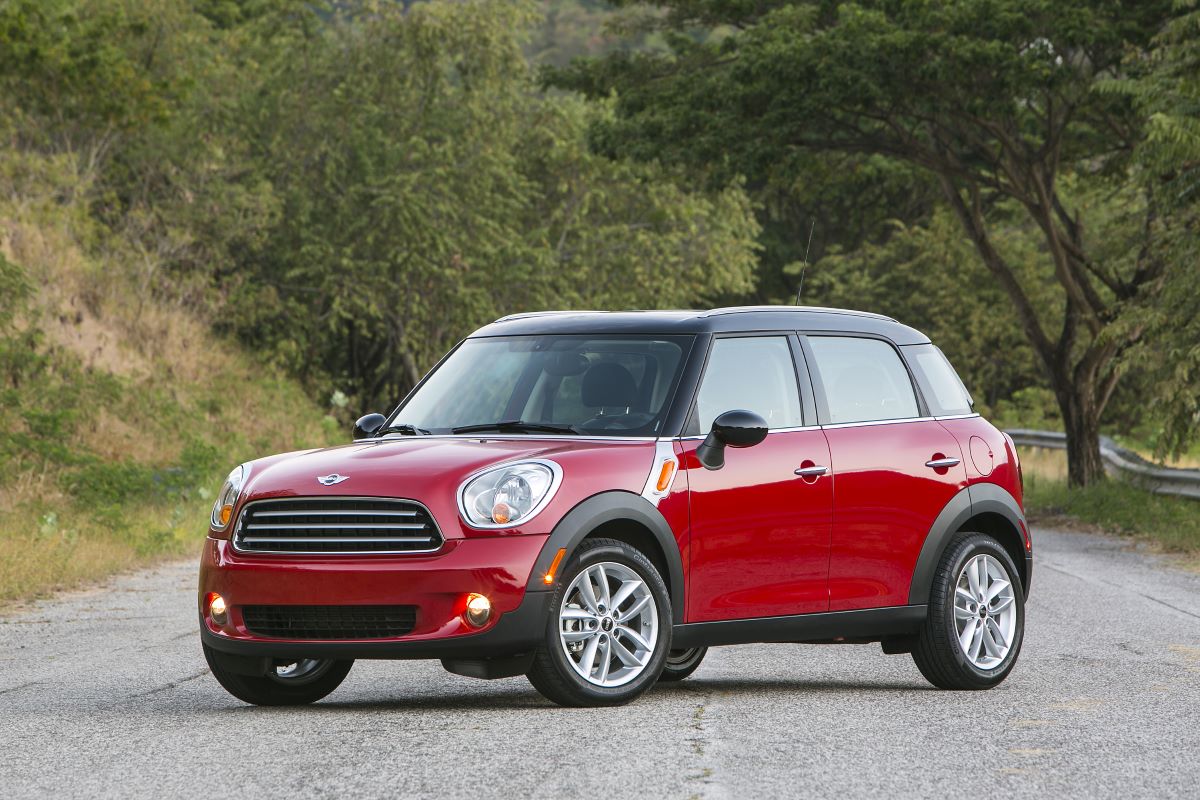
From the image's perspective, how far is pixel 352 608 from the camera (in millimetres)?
7840

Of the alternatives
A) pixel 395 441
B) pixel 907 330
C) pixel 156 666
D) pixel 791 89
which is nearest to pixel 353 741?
pixel 395 441

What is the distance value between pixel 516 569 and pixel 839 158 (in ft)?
72.6

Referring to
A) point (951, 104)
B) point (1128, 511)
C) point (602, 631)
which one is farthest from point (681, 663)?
point (951, 104)

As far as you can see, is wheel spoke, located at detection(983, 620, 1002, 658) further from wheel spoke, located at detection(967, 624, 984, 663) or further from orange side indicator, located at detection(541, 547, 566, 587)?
orange side indicator, located at detection(541, 547, 566, 587)

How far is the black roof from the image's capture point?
902 cm

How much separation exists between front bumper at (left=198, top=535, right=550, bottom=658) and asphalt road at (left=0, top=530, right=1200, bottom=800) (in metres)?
0.32

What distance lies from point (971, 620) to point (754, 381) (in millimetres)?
1682

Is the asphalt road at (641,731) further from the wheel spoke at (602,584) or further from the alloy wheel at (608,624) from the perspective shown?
the wheel spoke at (602,584)

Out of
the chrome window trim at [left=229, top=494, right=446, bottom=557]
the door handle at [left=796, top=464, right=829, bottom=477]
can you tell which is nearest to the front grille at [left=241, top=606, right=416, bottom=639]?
the chrome window trim at [left=229, top=494, right=446, bottom=557]

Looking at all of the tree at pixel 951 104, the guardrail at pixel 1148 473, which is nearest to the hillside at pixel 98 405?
the tree at pixel 951 104

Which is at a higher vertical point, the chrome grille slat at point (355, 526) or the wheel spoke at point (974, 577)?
the chrome grille slat at point (355, 526)

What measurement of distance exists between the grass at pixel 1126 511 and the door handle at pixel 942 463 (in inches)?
Result: 361

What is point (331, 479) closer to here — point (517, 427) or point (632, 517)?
point (517, 427)

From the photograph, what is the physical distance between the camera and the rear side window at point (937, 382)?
9.91m
